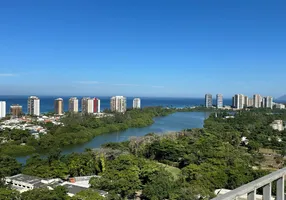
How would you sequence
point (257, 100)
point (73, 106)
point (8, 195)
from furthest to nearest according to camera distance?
1. point (257, 100)
2. point (73, 106)
3. point (8, 195)

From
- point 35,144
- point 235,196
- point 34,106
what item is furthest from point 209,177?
point 34,106

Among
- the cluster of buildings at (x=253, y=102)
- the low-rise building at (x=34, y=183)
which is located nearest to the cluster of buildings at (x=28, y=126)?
the low-rise building at (x=34, y=183)

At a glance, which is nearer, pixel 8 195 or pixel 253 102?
pixel 8 195

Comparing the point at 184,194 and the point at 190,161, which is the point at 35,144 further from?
the point at 184,194

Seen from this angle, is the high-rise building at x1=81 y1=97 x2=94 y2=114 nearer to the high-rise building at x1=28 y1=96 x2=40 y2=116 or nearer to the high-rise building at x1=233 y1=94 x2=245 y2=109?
the high-rise building at x1=28 y1=96 x2=40 y2=116

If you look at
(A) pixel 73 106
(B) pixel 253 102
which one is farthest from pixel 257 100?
(A) pixel 73 106

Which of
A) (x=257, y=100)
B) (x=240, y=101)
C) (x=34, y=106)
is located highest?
(x=257, y=100)

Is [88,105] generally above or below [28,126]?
above

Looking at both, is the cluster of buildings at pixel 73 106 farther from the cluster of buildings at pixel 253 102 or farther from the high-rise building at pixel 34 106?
the cluster of buildings at pixel 253 102

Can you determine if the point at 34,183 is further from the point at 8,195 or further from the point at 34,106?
the point at 34,106
